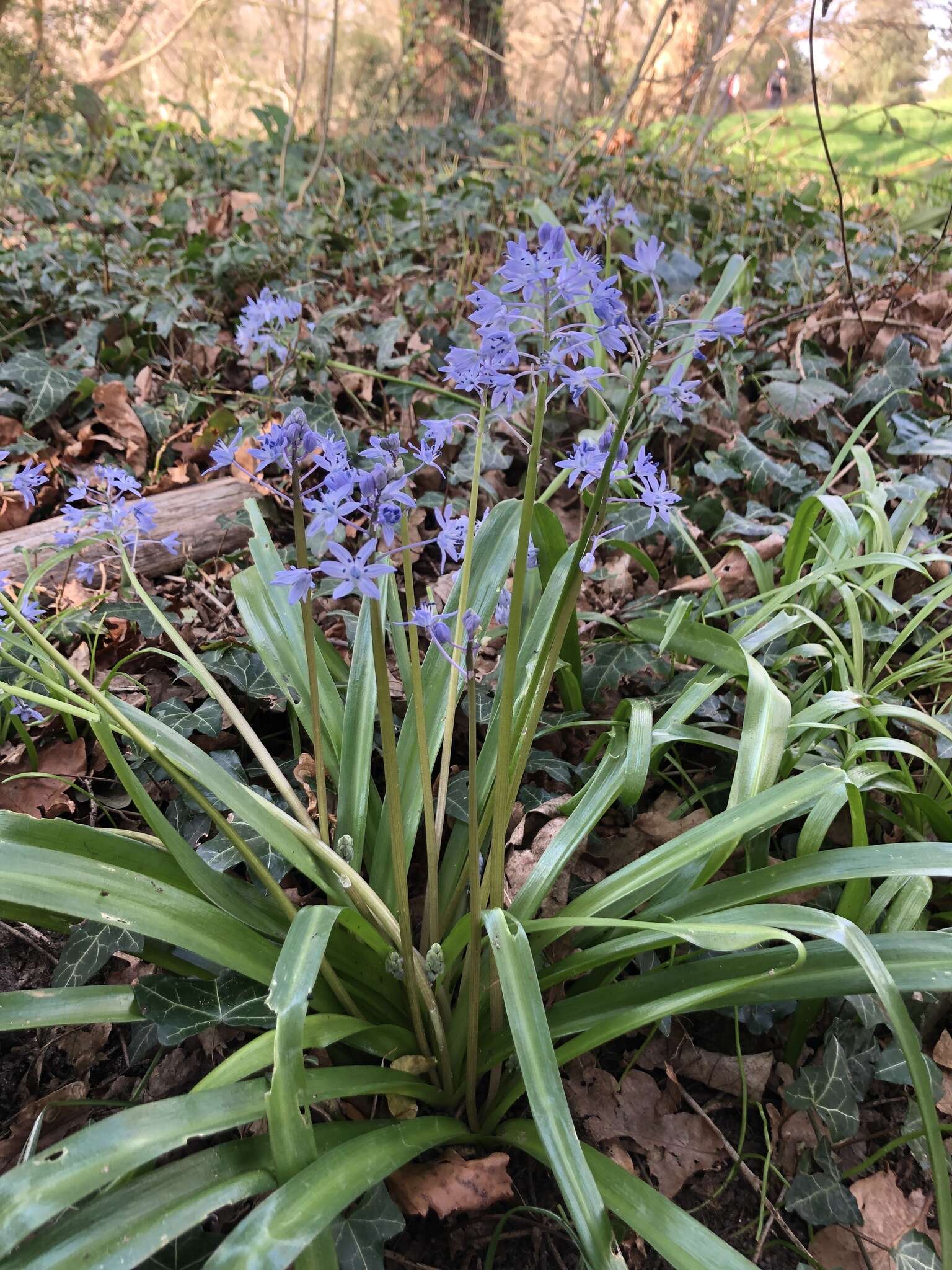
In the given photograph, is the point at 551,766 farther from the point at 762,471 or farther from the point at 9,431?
the point at 9,431

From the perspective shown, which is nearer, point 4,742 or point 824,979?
point 824,979

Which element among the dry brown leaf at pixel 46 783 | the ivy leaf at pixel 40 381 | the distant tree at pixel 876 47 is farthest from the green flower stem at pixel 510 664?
the distant tree at pixel 876 47

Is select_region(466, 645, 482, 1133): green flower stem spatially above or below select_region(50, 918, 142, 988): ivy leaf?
above

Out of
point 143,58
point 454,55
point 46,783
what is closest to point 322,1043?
point 46,783

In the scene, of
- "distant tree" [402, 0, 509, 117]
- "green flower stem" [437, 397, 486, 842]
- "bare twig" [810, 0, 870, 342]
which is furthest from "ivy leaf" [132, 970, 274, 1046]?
"distant tree" [402, 0, 509, 117]

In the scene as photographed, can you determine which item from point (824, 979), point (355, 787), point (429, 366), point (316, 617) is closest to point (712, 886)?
point (824, 979)

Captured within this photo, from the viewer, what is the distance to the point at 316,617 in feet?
7.45

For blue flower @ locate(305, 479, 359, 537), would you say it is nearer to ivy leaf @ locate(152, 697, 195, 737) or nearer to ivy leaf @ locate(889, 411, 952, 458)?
ivy leaf @ locate(152, 697, 195, 737)

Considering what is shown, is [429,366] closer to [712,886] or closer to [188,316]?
[188,316]

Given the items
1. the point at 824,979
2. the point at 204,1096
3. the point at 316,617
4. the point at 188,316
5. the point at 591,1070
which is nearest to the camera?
the point at 204,1096

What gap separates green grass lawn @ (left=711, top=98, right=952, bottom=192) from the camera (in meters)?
5.15

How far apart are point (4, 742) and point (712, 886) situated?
1676 mm

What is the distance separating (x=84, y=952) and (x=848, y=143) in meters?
9.63

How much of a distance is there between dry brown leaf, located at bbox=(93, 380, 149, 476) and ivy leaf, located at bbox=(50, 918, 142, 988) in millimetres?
1973
